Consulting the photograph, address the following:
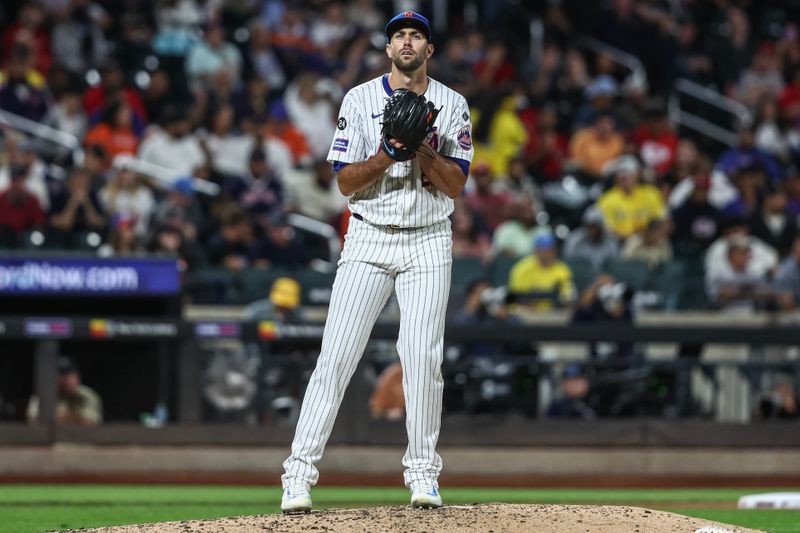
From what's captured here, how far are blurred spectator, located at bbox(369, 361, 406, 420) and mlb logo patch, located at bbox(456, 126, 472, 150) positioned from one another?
5421 mm

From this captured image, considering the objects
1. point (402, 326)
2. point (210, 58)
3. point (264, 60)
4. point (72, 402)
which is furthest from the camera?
point (264, 60)

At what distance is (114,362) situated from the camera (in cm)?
1147

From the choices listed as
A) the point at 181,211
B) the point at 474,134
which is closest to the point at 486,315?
the point at 181,211

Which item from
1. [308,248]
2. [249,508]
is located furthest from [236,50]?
[249,508]

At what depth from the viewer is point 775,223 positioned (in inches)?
579

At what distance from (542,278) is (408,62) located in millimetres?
7096

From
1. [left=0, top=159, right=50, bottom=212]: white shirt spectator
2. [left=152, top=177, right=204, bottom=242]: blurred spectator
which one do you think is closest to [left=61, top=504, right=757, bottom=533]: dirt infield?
[left=152, top=177, right=204, bottom=242]: blurred spectator

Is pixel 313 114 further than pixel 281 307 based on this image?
A: Yes

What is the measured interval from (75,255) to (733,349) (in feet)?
17.0

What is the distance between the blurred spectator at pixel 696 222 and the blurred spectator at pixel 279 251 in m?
3.82

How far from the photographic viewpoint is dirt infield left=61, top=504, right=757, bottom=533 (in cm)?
566

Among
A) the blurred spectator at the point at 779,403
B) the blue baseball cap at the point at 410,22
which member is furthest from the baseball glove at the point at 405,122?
the blurred spectator at the point at 779,403

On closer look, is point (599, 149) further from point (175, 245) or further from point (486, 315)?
point (175, 245)

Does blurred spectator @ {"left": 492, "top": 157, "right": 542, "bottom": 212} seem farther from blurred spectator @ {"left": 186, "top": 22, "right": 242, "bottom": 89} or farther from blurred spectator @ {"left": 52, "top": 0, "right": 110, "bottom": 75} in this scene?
blurred spectator @ {"left": 52, "top": 0, "right": 110, "bottom": 75}
